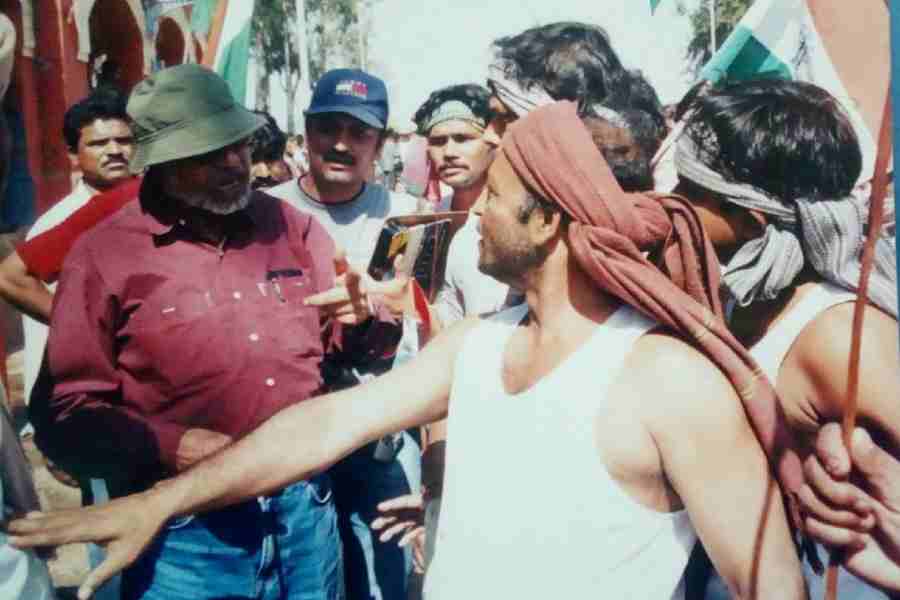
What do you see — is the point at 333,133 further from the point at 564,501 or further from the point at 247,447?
the point at 564,501

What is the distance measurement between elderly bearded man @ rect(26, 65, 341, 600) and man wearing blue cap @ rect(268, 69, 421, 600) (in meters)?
0.32

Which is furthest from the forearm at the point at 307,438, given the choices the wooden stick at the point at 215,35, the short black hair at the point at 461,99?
the wooden stick at the point at 215,35

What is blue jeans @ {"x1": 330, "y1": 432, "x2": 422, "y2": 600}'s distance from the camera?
326cm

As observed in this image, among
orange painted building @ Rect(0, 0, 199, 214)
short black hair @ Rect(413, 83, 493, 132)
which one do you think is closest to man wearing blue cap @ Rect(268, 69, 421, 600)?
short black hair @ Rect(413, 83, 493, 132)

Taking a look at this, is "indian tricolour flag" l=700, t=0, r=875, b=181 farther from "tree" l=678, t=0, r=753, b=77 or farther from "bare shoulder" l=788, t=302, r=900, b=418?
"tree" l=678, t=0, r=753, b=77

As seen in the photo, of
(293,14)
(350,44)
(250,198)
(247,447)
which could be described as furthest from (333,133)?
(350,44)

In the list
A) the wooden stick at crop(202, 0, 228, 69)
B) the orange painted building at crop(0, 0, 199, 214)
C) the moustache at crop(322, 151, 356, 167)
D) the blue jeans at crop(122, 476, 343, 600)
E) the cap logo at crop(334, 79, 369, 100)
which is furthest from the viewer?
the orange painted building at crop(0, 0, 199, 214)

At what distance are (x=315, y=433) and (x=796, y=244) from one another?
106 cm

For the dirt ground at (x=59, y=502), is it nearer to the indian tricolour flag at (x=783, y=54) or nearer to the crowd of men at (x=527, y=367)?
the crowd of men at (x=527, y=367)

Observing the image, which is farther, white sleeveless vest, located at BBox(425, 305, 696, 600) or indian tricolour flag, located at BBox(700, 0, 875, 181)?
indian tricolour flag, located at BBox(700, 0, 875, 181)

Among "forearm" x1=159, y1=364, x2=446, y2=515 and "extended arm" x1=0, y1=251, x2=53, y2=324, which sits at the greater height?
"forearm" x1=159, y1=364, x2=446, y2=515

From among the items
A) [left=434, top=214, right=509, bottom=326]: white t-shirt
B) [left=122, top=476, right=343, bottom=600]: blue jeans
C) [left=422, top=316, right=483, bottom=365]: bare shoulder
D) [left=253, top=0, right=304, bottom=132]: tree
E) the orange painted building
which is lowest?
[left=253, top=0, right=304, bottom=132]: tree

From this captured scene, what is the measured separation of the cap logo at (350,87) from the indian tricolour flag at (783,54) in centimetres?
132

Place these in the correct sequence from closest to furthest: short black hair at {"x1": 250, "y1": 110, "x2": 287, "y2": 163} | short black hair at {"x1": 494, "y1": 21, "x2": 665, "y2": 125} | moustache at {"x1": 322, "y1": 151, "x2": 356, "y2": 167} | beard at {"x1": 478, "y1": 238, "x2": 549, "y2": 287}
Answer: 1. beard at {"x1": 478, "y1": 238, "x2": 549, "y2": 287}
2. short black hair at {"x1": 494, "y1": 21, "x2": 665, "y2": 125}
3. moustache at {"x1": 322, "y1": 151, "x2": 356, "y2": 167}
4. short black hair at {"x1": 250, "y1": 110, "x2": 287, "y2": 163}
